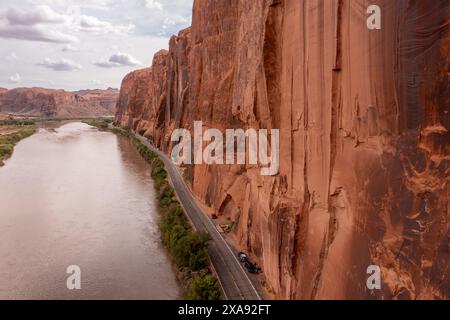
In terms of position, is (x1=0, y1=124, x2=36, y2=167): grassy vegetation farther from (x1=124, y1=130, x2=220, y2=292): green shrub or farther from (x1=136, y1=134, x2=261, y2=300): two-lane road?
(x1=136, y1=134, x2=261, y2=300): two-lane road

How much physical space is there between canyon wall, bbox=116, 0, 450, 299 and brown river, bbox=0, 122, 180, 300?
8.14 meters

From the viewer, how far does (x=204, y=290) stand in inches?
817

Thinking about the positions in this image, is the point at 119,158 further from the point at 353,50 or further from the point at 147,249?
the point at 353,50

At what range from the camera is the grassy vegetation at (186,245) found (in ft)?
68.6

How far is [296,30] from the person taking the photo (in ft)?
57.8

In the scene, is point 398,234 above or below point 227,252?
above

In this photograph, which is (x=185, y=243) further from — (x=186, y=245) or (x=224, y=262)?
(x=224, y=262)

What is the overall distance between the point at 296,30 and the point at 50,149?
81.8 metres

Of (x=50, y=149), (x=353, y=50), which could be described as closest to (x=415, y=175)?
(x=353, y=50)

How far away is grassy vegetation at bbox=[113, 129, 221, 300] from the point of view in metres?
20.9

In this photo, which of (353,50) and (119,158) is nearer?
(353,50)

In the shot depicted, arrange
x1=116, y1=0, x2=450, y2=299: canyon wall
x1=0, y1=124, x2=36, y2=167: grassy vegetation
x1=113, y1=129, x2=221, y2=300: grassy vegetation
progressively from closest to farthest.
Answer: x1=116, y1=0, x2=450, y2=299: canyon wall
x1=113, y1=129, x2=221, y2=300: grassy vegetation
x1=0, y1=124, x2=36, y2=167: grassy vegetation

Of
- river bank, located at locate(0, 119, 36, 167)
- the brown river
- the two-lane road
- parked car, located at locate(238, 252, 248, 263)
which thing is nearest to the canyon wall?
parked car, located at locate(238, 252, 248, 263)

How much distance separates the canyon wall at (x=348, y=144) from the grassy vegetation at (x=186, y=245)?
3.10 metres
